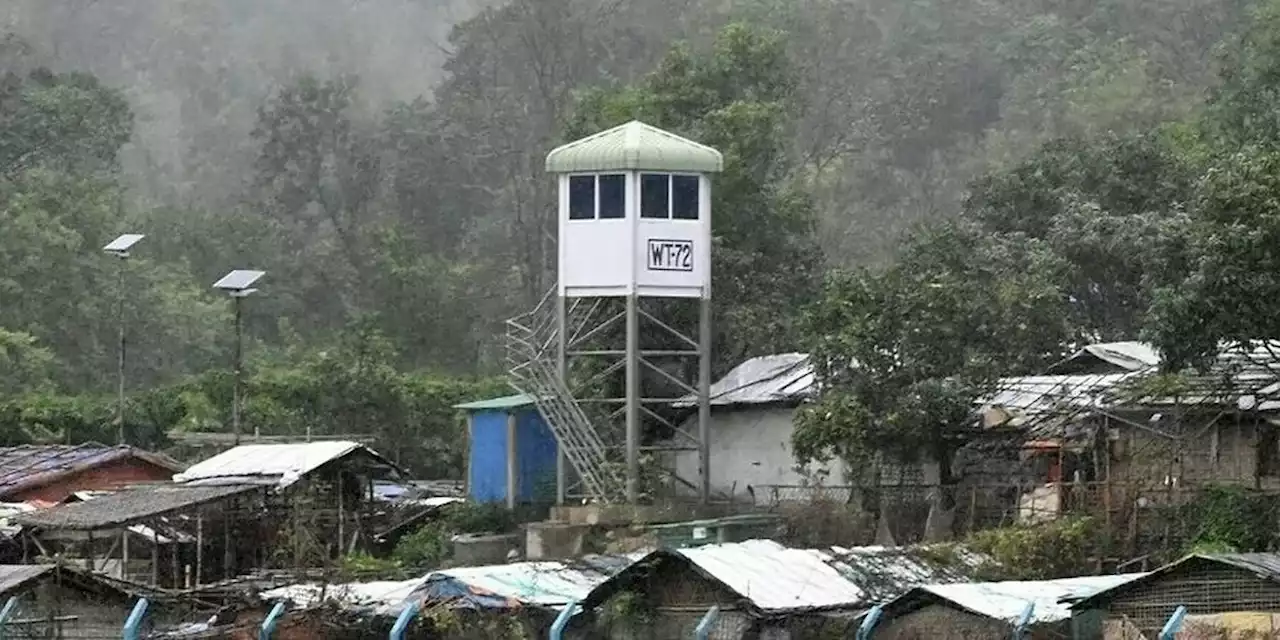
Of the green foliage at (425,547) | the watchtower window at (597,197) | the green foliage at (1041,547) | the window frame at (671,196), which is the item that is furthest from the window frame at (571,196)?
the green foliage at (1041,547)

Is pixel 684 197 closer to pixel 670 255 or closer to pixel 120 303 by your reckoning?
pixel 670 255

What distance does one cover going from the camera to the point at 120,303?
46.3 metres

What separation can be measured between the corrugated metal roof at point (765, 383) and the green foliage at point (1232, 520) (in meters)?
7.01

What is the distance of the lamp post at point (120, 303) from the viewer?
34.3 meters

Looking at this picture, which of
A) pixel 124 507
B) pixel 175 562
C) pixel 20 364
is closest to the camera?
pixel 124 507

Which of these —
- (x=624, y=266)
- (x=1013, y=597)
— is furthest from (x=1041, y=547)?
(x=624, y=266)

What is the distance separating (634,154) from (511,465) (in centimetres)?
497

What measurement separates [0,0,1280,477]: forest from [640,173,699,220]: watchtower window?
8.77 ft

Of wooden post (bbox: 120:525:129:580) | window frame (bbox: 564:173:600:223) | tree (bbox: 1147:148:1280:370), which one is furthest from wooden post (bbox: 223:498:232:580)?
tree (bbox: 1147:148:1280:370)

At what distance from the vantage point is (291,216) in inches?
2269

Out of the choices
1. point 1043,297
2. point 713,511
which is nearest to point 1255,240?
point 1043,297

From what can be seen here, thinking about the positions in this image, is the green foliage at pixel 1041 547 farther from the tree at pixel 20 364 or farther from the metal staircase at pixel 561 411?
the tree at pixel 20 364

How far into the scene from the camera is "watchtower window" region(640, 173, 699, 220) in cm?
3222

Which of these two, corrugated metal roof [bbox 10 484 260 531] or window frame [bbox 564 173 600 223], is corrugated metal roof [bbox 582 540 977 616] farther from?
window frame [bbox 564 173 600 223]
